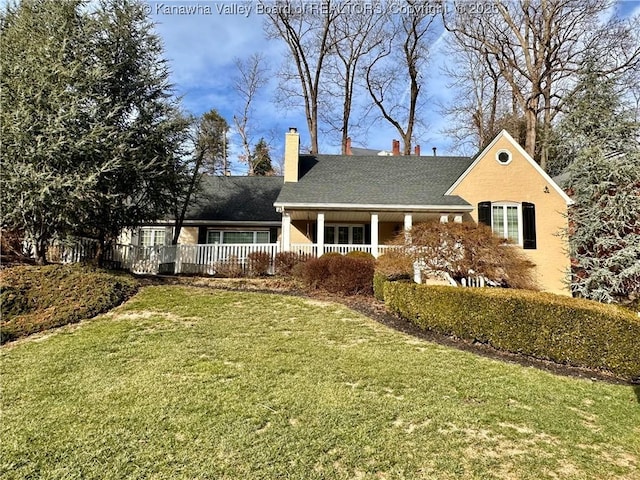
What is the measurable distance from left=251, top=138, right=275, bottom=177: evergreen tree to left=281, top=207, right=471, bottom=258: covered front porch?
1757 centimetres

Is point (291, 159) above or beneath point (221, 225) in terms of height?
above

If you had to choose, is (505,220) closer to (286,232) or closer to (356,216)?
(356,216)

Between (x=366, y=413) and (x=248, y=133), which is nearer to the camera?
(x=366, y=413)

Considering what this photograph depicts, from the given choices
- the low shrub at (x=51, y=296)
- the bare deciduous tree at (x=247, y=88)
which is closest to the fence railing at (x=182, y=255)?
the low shrub at (x=51, y=296)

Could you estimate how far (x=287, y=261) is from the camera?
12727mm

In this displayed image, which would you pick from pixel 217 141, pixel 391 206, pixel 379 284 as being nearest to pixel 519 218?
pixel 391 206

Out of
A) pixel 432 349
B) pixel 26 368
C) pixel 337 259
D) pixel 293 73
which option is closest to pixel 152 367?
pixel 26 368

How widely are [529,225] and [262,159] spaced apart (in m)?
24.4

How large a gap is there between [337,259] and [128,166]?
6454mm

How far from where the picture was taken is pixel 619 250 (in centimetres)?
1139

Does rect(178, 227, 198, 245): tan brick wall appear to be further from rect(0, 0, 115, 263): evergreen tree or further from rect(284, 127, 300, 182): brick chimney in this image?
rect(0, 0, 115, 263): evergreen tree

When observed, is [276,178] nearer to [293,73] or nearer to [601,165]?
[293,73]

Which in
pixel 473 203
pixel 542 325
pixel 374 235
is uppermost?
pixel 473 203

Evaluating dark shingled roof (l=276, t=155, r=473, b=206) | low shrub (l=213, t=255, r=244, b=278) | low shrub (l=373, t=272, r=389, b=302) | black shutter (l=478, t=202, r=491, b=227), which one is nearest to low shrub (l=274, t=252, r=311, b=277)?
low shrub (l=213, t=255, r=244, b=278)
